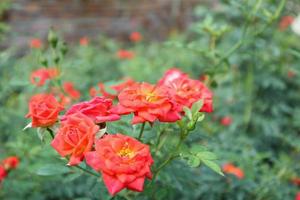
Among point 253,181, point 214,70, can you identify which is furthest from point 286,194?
point 214,70

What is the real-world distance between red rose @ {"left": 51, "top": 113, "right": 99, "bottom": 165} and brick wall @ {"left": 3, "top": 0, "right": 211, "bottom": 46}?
11.5 feet

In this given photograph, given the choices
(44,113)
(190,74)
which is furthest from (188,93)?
(190,74)

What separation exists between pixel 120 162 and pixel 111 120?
0.13 meters

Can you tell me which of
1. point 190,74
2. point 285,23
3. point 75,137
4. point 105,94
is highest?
point 75,137

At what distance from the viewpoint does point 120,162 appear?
100 cm

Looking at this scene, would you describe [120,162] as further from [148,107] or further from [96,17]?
[96,17]

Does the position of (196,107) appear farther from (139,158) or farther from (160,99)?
(139,158)

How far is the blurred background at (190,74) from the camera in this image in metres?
1.75

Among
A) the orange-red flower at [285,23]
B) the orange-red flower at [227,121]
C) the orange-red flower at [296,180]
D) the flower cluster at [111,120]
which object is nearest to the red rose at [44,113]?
the flower cluster at [111,120]

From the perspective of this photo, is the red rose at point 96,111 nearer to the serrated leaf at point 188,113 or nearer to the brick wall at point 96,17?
the serrated leaf at point 188,113

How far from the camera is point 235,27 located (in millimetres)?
3146

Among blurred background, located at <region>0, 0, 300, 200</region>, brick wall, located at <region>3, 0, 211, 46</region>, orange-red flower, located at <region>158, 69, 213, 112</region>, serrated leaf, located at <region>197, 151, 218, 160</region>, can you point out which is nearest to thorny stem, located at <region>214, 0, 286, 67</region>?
blurred background, located at <region>0, 0, 300, 200</region>

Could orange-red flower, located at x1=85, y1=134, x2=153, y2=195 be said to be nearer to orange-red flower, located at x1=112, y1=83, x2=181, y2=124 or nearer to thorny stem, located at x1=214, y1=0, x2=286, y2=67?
orange-red flower, located at x1=112, y1=83, x2=181, y2=124

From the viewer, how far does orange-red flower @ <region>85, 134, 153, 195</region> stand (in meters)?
0.98
